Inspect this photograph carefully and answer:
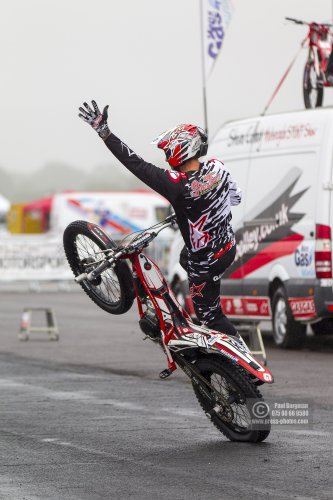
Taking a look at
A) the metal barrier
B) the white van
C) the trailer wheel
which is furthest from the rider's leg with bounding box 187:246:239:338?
the metal barrier

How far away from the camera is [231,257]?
8.91 meters

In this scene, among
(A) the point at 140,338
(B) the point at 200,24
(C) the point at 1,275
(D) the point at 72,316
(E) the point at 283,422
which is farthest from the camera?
(C) the point at 1,275

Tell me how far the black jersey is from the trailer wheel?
→ 751 cm

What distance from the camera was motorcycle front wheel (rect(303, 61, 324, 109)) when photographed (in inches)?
728

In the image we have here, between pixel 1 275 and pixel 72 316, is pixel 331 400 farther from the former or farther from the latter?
pixel 1 275

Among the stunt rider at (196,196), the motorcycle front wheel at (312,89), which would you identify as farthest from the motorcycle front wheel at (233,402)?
the motorcycle front wheel at (312,89)

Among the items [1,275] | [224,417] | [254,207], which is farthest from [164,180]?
[1,275]

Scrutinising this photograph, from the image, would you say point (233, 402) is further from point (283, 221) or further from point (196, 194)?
point (283, 221)

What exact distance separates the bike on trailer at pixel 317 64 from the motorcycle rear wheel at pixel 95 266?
9494 mm

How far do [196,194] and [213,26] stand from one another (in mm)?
13858

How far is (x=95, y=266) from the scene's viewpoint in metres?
9.07

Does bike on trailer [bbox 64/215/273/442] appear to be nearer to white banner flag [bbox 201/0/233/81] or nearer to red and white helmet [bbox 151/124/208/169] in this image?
red and white helmet [bbox 151/124/208/169]

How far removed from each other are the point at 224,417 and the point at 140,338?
1043 cm

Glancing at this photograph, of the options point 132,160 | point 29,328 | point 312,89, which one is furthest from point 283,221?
point 132,160
